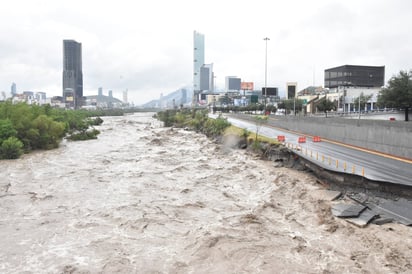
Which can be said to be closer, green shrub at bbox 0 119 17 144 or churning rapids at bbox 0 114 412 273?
churning rapids at bbox 0 114 412 273

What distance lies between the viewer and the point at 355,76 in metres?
129

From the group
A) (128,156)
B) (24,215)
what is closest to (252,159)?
(128,156)

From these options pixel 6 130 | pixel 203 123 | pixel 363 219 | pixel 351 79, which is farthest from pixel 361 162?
pixel 351 79

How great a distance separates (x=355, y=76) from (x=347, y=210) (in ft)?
397

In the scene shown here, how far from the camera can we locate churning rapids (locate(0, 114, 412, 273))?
15.7 m

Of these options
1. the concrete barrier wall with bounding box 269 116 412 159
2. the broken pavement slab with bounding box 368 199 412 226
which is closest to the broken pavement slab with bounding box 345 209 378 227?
the broken pavement slab with bounding box 368 199 412 226

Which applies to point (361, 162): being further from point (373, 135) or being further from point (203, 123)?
point (203, 123)

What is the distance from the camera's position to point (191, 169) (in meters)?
38.6

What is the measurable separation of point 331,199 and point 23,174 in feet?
99.7

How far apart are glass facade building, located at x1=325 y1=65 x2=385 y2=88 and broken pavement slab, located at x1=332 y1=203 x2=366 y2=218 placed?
117 meters

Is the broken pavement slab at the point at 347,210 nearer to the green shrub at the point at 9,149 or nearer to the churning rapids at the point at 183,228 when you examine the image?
the churning rapids at the point at 183,228

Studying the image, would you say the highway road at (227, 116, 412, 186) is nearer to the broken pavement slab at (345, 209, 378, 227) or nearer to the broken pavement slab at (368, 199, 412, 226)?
the broken pavement slab at (368, 199, 412, 226)

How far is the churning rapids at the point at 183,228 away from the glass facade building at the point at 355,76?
105899mm

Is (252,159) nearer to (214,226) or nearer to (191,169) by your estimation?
(191,169)
